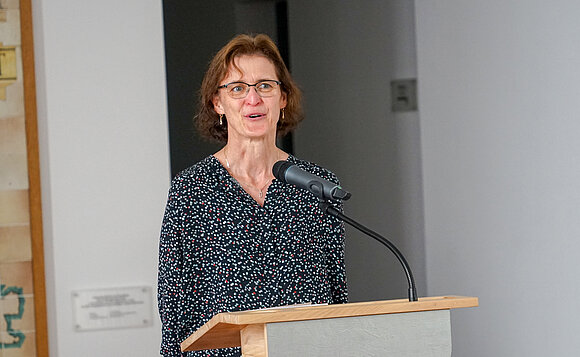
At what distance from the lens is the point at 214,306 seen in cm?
225

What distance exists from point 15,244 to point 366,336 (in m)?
1.80

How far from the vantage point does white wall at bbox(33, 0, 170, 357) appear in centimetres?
292

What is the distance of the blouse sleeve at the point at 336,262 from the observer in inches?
95.4

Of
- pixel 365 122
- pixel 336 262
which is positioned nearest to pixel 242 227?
pixel 336 262

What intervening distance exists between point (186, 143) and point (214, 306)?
1774 mm

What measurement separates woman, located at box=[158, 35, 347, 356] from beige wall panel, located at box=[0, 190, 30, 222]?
837 mm

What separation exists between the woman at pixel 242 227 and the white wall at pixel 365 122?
1.82 meters

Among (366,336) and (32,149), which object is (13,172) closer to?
(32,149)

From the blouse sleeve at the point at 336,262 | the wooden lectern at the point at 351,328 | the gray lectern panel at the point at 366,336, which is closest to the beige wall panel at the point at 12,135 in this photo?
the blouse sleeve at the point at 336,262

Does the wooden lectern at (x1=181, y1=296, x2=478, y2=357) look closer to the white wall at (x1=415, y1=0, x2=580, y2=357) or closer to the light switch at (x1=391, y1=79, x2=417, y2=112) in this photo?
the white wall at (x1=415, y1=0, x2=580, y2=357)

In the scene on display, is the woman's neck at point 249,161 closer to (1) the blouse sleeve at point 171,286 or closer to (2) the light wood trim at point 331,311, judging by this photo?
(1) the blouse sleeve at point 171,286

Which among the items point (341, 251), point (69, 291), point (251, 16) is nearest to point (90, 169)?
point (69, 291)

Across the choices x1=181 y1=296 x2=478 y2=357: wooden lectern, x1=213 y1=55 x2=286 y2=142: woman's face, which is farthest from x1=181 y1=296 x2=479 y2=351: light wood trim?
x1=213 y1=55 x2=286 y2=142: woman's face

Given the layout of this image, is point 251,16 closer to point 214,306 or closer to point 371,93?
point 371,93
